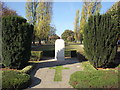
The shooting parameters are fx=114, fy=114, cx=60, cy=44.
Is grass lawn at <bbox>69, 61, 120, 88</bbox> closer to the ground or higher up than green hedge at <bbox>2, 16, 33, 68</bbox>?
closer to the ground

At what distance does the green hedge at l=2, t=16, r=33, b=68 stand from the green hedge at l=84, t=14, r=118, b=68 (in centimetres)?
501

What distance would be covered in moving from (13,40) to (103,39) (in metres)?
6.44

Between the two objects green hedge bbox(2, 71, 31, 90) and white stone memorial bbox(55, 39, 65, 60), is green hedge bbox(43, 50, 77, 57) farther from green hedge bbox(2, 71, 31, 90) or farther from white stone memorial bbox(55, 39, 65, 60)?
green hedge bbox(2, 71, 31, 90)

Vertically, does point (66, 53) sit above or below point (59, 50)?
below

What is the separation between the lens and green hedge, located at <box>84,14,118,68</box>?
809cm

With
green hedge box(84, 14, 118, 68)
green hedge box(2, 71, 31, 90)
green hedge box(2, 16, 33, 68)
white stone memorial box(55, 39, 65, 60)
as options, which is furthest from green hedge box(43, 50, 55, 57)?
green hedge box(2, 71, 31, 90)

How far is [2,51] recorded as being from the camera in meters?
8.15

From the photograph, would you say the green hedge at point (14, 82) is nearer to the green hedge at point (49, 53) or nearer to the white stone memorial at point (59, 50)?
the white stone memorial at point (59, 50)

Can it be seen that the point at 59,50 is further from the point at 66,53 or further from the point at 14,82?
the point at 14,82

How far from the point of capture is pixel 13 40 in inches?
321

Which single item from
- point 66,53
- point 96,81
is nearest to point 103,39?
point 96,81

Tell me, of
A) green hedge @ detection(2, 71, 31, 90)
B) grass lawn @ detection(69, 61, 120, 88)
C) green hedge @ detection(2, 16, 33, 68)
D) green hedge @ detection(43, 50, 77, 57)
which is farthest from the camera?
green hedge @ detection(43, 50, 77, 57)

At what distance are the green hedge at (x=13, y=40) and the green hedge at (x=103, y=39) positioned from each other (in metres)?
5.01

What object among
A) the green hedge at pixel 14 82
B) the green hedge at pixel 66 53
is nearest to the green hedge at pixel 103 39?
the green hedge at pixel 14 82
